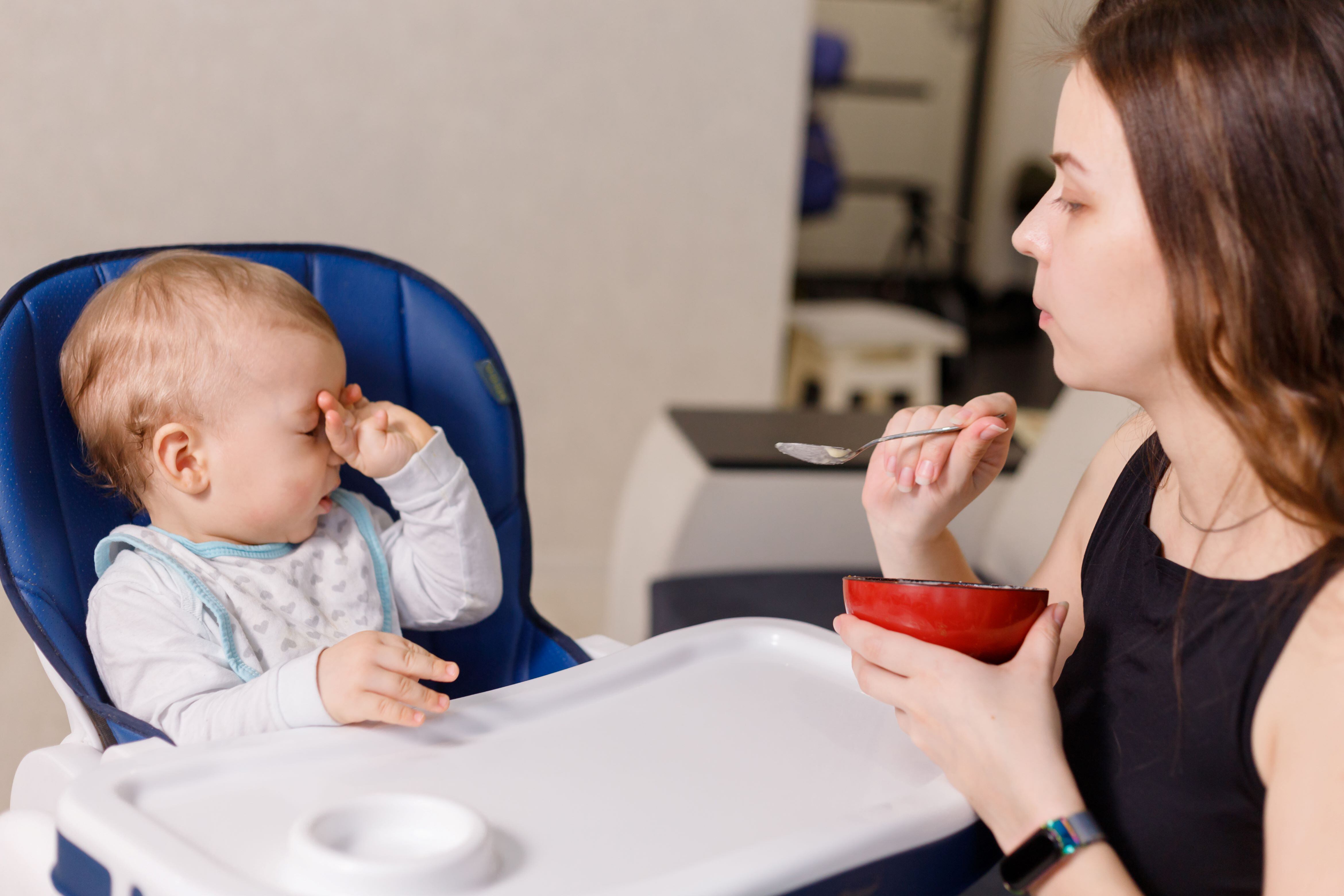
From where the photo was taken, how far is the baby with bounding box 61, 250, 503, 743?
0.88m

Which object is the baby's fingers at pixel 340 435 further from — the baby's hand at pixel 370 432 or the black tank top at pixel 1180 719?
the black tank top at pixel 1180 719

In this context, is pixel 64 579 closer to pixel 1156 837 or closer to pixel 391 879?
pixel 391 879

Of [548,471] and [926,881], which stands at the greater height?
[926,881]

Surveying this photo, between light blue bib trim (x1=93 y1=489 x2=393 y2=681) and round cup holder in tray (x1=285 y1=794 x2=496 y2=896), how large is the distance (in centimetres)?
29

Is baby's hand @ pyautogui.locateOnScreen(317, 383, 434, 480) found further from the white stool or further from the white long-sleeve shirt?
the white stool

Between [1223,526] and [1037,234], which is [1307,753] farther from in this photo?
[1037,234]

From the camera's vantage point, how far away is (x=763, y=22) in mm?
2426

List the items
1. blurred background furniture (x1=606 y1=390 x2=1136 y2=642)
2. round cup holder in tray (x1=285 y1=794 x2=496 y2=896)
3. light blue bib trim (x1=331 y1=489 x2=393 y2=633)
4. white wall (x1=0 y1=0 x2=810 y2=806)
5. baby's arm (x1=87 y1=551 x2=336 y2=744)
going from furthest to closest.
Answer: white wall (x1=0 y1=0 x2=810 y2=806) → blurred background furniture (x1=606 y1=390 x2=1136 y2=642) → light blue bib trim (x1=331 y1=489 x2=393 y2=633) → baby's arm (x1=87 y1=551 x2=336 y2=744) → round cup holder in tray (x1=285 y1=794 x2=496 y2=896)

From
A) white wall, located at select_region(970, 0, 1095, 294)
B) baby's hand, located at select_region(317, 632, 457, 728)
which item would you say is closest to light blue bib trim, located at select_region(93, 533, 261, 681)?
baby's hand, located at select_region(317, 632, 457, 728)

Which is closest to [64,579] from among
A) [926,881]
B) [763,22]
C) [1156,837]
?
[926,881]

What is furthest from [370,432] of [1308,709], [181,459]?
[1308,709]

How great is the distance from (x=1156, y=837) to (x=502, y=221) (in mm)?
1882

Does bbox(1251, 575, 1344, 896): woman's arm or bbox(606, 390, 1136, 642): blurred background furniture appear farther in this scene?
bbox(606, 390, 1136, 642): blurred background furniture

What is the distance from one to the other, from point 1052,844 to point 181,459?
2.23 feet
